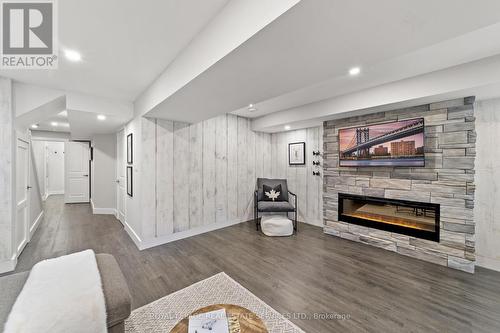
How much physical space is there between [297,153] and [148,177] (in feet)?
10.7

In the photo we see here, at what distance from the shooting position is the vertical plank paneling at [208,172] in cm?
410

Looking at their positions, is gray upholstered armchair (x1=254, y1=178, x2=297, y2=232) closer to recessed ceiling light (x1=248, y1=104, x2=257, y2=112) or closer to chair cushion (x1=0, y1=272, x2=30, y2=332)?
recessed ceiling light (x1=248, y1=104, x2=257, y2=112)

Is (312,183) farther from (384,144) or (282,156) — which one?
(384,144)

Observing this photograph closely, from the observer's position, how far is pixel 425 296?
80.1 inches

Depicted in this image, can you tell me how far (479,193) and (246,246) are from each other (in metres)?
3.38

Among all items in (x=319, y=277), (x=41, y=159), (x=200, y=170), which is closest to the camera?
(x=319, y=277)

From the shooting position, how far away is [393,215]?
3.22m

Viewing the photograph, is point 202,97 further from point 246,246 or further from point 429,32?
point 246,246

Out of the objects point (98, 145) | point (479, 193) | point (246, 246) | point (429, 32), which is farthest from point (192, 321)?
point (98, 145)

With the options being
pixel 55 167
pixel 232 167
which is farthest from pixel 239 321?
pixel 55 167

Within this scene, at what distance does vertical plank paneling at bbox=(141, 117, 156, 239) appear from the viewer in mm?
3281

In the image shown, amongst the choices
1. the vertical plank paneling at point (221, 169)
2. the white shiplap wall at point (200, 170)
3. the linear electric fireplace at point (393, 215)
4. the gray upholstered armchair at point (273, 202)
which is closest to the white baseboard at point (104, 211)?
the white shiplap wall at point (200, 170)

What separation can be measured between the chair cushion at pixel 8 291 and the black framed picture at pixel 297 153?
14.6 ft

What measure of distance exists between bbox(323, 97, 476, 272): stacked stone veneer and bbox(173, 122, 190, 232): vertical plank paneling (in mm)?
3179
